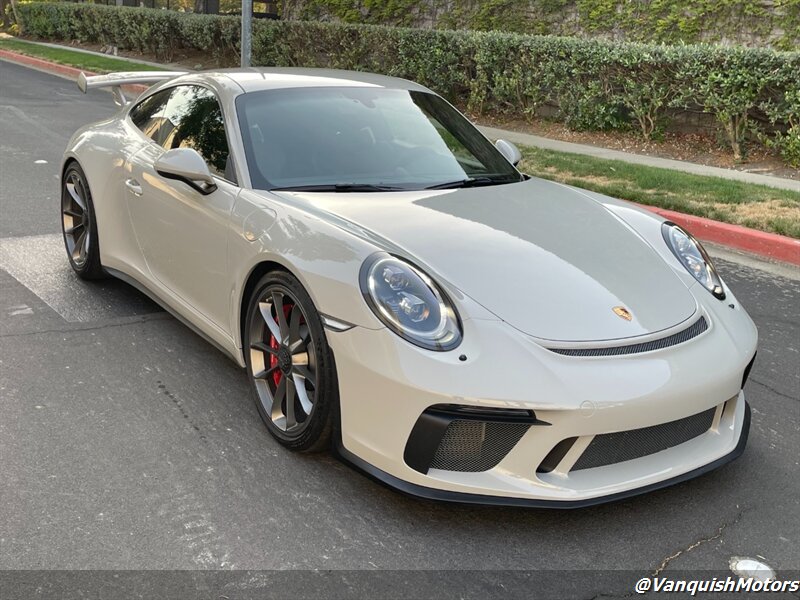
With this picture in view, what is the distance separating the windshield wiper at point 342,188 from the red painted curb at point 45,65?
1432cm

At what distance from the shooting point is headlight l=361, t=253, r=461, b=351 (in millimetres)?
2918

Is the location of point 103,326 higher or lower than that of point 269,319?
lower

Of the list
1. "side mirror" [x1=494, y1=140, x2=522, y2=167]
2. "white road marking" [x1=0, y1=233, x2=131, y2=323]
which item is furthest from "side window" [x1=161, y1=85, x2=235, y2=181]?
"side mirror" [x1=494, y1=140, x2=522, y2=167]

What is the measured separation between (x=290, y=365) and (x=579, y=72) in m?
9.74

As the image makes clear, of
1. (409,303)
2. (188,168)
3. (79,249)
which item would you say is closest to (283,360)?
(409,303)

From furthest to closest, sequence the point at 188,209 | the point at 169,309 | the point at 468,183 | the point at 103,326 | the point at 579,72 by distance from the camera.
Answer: the point at 579,72, the point at 103,326, the point at 169,309, the point at 468,183, the point at 188,209

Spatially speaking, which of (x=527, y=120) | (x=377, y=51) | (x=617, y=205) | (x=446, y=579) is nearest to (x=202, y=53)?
(x=377, y=51)

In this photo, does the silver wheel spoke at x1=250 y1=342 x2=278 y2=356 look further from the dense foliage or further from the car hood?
the dense foliage

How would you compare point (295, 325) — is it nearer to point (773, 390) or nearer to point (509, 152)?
point (509, 152)

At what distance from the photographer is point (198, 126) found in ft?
14.3

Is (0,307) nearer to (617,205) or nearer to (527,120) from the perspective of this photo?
(617,205)

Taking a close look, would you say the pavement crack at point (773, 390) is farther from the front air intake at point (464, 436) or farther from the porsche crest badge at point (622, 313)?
the front air intake at point (464, 436)

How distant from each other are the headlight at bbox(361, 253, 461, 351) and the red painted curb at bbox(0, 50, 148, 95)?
1519cm

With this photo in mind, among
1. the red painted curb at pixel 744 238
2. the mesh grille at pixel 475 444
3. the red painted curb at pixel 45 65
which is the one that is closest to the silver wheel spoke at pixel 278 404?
the mesh grille at pixel 475 444
